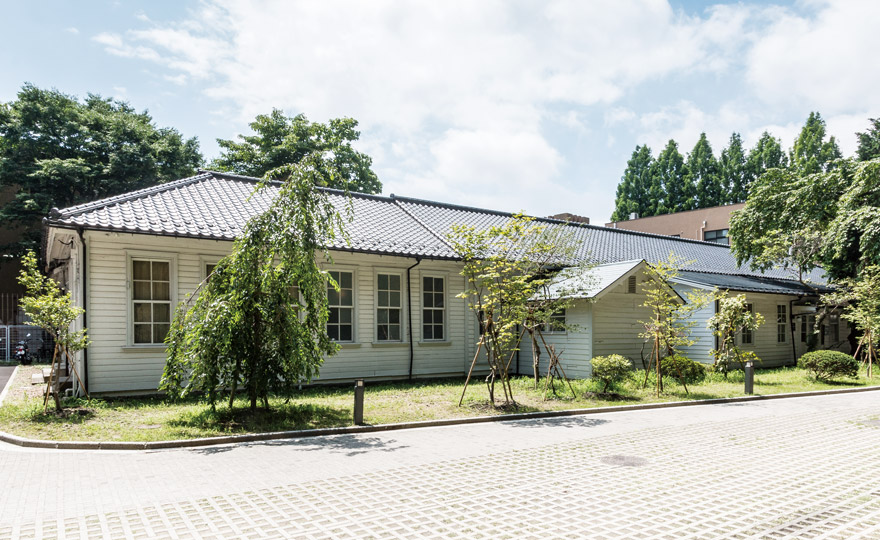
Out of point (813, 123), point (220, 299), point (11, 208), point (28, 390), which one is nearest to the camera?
point (220, 299)

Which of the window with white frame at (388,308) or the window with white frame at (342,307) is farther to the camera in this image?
the window with white frame at (388,308)

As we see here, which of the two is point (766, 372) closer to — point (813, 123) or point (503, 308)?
point (503, 308)

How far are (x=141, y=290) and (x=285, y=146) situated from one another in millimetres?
22491

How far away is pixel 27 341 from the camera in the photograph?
25.3m

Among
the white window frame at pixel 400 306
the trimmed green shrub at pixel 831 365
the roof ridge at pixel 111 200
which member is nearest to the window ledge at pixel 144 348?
the roof ridge at pixel 111 200

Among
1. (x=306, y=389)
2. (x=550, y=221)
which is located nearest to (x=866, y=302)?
(x=550, y=221)

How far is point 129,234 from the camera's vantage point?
12938 mm

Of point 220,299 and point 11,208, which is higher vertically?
point 11,208

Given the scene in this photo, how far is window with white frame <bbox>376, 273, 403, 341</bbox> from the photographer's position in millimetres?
16891

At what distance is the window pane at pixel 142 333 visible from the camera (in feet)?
43.4

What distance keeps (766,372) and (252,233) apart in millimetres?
19766

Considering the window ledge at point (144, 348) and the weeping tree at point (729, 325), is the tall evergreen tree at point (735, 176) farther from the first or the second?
the window ledge at point (144, 348)

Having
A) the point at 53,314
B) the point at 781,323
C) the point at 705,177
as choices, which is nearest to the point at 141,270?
the point at 53,314

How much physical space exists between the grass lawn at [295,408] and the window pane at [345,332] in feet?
4.78
